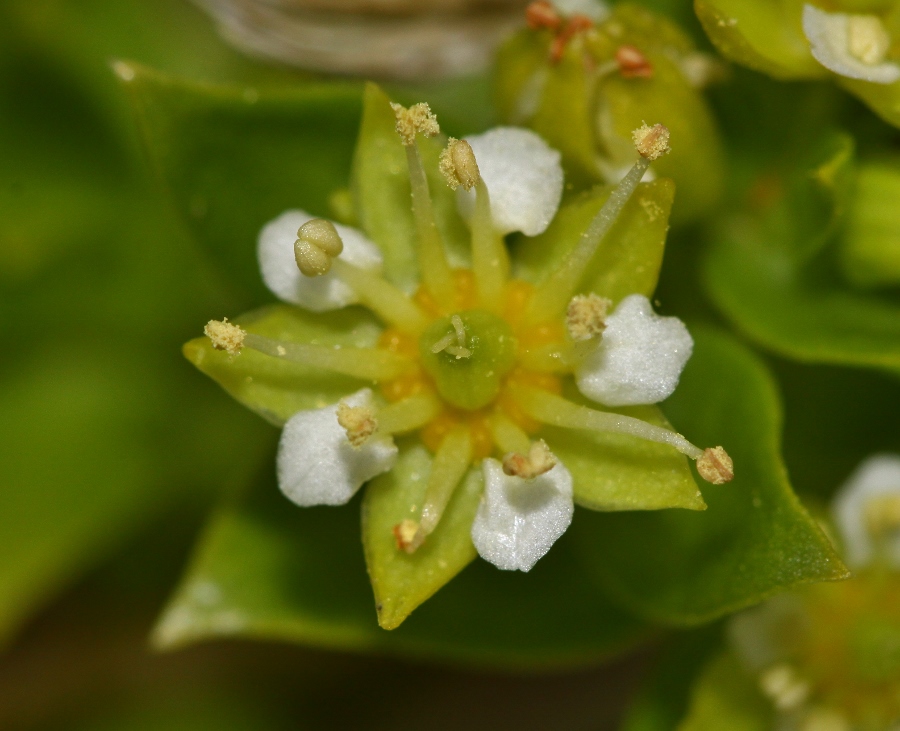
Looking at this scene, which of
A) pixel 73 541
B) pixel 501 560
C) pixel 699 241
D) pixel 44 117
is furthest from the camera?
pixel 44 117

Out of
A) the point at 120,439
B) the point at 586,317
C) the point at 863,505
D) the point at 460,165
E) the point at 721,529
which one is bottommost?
the point at 120,439

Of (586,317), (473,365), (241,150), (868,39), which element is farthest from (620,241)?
(241,150)

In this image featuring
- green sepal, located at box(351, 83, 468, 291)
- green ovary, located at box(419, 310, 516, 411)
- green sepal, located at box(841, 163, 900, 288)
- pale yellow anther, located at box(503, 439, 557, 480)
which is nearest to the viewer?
pale yellow anther, located at box(503, 439, 557, 480)

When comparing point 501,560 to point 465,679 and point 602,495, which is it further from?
point 465,679

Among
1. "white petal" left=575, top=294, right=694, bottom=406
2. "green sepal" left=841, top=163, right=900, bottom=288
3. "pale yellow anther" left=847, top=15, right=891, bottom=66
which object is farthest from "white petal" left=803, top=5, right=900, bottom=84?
"white petal" left=575, top=294, right=694, bottom=406

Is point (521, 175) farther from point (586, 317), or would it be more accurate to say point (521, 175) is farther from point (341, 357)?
point (341, 357)

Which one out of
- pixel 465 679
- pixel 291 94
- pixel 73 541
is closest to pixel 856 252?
pixel 291 94

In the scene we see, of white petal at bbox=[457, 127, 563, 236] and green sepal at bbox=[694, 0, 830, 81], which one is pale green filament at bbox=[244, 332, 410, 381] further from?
green sepal at bbox=[694, 0, 830, 81]
